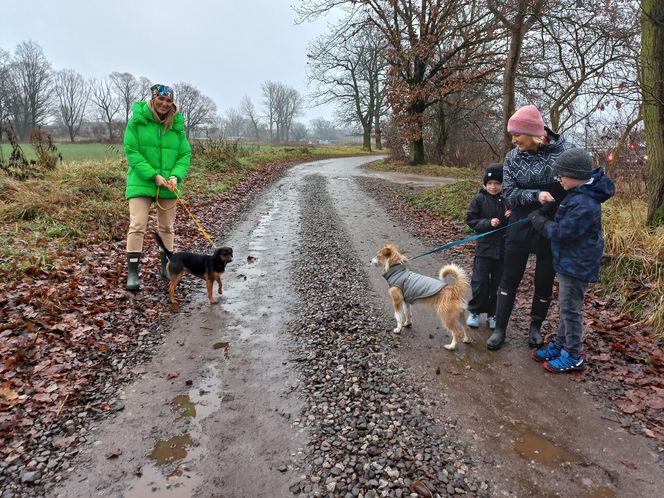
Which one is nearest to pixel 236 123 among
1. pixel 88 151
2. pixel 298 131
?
pixel 298 131

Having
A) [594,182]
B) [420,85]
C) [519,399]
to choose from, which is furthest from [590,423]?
[420,85]

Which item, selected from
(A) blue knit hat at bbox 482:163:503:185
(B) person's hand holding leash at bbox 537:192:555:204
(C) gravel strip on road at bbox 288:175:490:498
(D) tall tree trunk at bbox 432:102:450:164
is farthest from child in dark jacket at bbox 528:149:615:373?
(D) tall tree trunk at bbox 432:102:450:164

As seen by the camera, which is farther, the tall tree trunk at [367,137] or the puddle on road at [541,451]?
the tall tree trunk at [367,137]

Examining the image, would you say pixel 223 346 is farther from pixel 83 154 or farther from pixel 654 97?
pixel 83 154

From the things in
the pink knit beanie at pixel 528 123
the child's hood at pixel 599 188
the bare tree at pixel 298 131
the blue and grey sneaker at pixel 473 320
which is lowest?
the blue and grey sneaker at pixel 473 320

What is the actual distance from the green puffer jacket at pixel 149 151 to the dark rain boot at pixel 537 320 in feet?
17.2

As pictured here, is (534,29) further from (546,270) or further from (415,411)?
(415,411)

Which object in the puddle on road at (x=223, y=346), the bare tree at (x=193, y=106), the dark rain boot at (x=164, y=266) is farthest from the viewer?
the bare tree at (x=193, y=106)

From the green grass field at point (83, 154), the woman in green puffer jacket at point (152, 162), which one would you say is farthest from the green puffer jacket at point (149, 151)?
the green grass field at point (83, 154)

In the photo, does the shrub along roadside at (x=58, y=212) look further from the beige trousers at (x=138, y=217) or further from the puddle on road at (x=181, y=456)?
the puddle on road at (x=181, y=456)

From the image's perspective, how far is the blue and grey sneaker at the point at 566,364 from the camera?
13.1ft

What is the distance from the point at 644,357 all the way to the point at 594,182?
2.11 m

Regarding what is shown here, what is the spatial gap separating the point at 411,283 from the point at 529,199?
1.59 m

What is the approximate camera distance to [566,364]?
4008 mm
